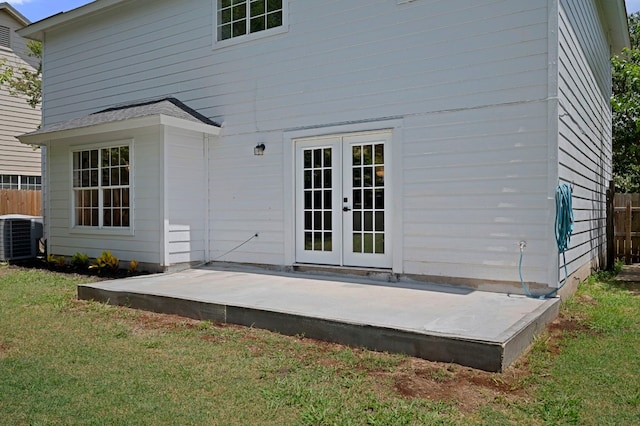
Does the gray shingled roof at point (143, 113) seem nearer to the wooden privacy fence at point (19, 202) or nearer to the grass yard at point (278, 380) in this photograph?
the grass yard at point (278, 380)

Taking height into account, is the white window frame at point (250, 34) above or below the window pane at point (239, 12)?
below

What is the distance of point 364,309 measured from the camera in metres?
4.89

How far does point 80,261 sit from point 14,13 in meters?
10.8

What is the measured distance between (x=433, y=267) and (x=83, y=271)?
609 cm

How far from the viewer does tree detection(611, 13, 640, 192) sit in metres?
10.2

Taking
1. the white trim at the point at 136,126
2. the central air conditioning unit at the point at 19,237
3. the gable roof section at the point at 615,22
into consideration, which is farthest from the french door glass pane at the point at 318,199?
the central air conditioning unit at the point at 19,237

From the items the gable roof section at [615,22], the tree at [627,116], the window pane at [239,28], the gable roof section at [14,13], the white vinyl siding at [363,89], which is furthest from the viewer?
the gable roof section at [14,13]

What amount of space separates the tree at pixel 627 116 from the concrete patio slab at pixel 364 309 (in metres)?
6.93

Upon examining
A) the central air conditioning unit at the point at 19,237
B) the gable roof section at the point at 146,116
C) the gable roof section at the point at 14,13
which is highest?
the gable roof section at the point at 14,13

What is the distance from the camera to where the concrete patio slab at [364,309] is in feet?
12.9

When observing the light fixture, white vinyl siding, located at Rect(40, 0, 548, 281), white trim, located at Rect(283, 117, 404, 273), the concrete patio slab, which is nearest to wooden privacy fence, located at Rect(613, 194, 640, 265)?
white vinyl siding, located at Rect(40, 0, 548, 281)

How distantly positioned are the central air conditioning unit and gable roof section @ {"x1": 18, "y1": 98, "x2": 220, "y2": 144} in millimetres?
1996

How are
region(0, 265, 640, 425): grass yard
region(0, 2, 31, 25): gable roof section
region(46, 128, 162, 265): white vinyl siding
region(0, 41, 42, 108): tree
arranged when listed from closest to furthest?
region(0, 265, 640, 425): grass yard
region(46, 128, 162, 265): white vinyl siding
region(0, 41, 42, 108): tree
region(0, 2, 31, 25): gable roof section

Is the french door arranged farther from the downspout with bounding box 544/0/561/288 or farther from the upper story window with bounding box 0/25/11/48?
the upper story window with bounding box 0/25/11/48
